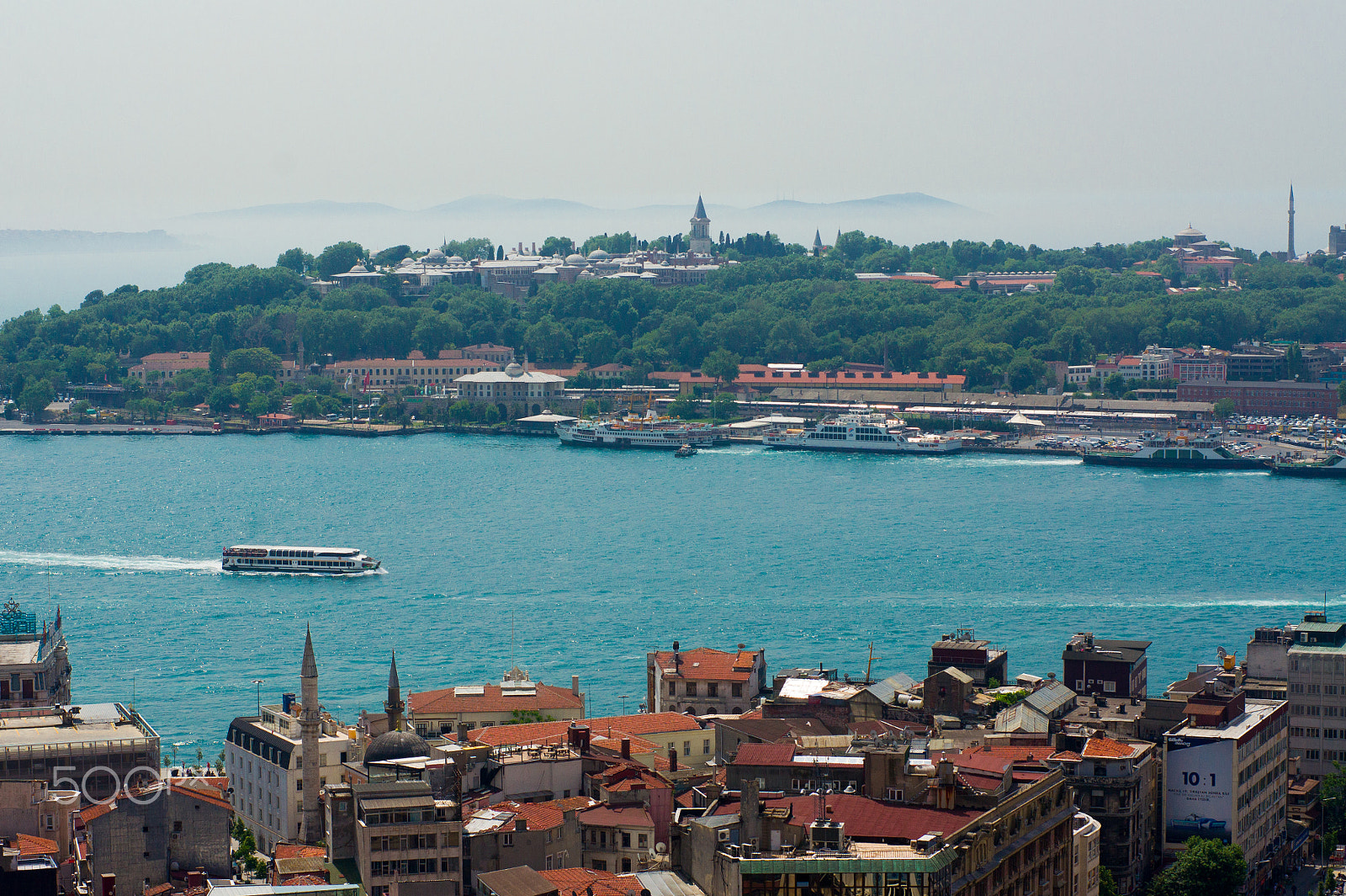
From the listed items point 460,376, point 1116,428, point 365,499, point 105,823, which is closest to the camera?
point 105,823

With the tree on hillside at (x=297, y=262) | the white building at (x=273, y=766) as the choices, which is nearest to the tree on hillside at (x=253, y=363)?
the tree on hillside at (x=297, y=262)

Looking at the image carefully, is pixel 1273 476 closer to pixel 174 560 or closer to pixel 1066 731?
pixel 174 560

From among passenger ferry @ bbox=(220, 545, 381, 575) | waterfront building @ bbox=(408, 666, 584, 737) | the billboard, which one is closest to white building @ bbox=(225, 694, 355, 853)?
waterfront building @ bbox=(408, 666, 584, 737)

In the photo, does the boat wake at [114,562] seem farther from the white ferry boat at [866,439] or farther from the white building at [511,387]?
the white building at [511,387]

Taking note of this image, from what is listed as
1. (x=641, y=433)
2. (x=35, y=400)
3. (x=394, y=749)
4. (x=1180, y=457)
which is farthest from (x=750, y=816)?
(x=35, y=400)

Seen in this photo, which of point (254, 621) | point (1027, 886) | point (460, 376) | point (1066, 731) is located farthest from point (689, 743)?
point (460, 376)

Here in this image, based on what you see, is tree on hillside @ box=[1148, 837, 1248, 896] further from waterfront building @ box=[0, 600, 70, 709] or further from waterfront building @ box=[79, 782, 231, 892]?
waterfront building @ box=[0, 600, 70, 709]
